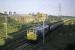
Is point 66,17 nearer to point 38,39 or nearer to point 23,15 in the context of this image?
point 38,39

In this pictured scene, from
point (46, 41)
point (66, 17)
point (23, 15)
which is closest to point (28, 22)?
point (23, 15)

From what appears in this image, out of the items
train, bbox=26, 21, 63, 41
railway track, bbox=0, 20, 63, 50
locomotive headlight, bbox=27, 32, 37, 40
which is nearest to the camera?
railway track, bbox=0, 20, 63, 50

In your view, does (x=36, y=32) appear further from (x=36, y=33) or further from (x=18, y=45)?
(x=18, y=45)

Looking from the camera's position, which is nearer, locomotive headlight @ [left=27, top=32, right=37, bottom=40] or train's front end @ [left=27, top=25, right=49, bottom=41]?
train's front end @ [left=27, top=25, right=49, bottom=41]

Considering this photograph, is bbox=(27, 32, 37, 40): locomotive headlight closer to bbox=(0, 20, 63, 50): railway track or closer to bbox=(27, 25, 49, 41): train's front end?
bbox=(27, 25, 49, 41): train's front end

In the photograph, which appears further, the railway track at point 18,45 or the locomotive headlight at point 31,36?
the locomotive headlight at point 31,36

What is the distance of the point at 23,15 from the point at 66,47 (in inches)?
138

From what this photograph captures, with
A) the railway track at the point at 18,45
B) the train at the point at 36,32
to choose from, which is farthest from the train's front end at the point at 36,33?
the railway track at the point at 18,45

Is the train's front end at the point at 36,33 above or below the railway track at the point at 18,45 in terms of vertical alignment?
above

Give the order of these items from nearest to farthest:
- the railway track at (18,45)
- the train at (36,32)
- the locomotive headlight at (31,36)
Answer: the railway track at (18,45) → the train at (36,32) → the locomotive headlight at (31,36)

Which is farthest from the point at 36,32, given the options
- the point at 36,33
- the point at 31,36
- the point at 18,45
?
the point at 18,45

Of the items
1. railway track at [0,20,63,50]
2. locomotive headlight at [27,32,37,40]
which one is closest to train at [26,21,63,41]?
locomotive headlight at [27,32,37,40]

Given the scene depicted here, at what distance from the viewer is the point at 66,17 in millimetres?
10180

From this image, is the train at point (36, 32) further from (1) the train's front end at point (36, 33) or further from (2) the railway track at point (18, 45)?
(2) the railway track at point (18, 45)
